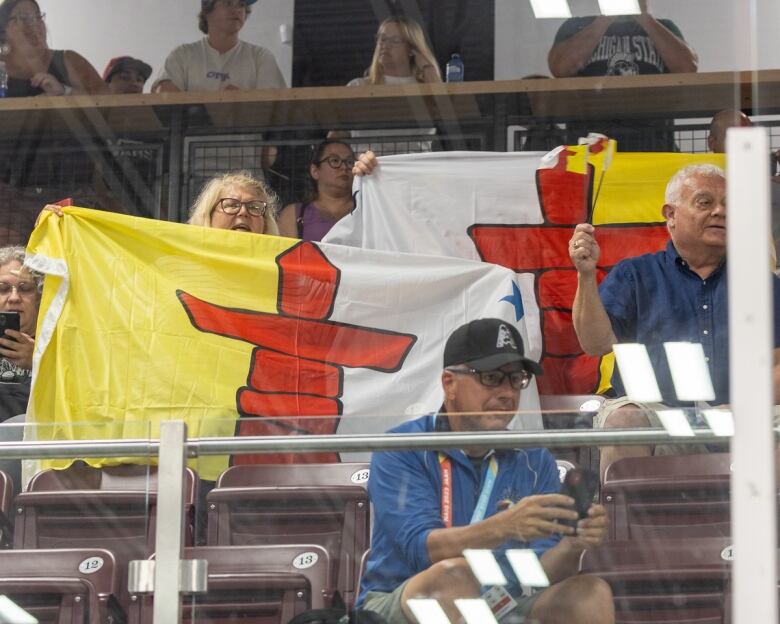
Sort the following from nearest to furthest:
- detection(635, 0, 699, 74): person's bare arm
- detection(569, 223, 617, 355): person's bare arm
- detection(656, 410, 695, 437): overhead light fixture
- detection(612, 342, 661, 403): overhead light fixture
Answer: detection(656, 410, 695, 437): overhead light fixture < detection(612, 342, 661, 403): overhead light fixture < detection(569, 223, 617, 355): person's bare arm < detection(635, 0, 699, 74): person's bare arm

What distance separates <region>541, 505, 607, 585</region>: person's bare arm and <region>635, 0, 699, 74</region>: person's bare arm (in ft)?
10.8

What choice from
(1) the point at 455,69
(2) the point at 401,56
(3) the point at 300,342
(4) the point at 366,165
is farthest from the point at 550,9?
(3) the point at 300,342

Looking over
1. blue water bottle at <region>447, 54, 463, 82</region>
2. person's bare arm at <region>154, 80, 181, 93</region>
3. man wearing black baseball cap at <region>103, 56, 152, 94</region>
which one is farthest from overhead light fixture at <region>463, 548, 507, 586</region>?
man wearing black baseball cap at <region>103, 56, 152, 94</region>

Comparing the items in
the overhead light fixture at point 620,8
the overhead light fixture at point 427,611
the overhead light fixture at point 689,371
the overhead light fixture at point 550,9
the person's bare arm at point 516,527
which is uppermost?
the overhead light fixture at point 550,9

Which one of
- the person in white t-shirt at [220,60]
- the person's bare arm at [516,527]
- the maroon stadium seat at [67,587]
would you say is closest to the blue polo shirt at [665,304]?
the person's bare arm at [516,527]

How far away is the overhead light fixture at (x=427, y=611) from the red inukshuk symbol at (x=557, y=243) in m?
2.31

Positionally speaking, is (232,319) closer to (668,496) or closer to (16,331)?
(16,331)

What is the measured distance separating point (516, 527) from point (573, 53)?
3.47m

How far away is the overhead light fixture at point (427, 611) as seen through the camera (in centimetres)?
247

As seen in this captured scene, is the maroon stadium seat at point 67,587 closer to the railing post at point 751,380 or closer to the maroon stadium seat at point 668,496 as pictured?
the maroon stadium seat at point 668,496

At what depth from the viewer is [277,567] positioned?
2650mm

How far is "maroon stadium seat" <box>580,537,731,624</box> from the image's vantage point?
96.7 inches

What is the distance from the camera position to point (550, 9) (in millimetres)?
Answer: 5676

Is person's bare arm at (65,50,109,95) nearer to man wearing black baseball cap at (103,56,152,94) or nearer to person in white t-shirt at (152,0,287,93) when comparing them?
man wearing black baseball cap at (103,56,152,94)
